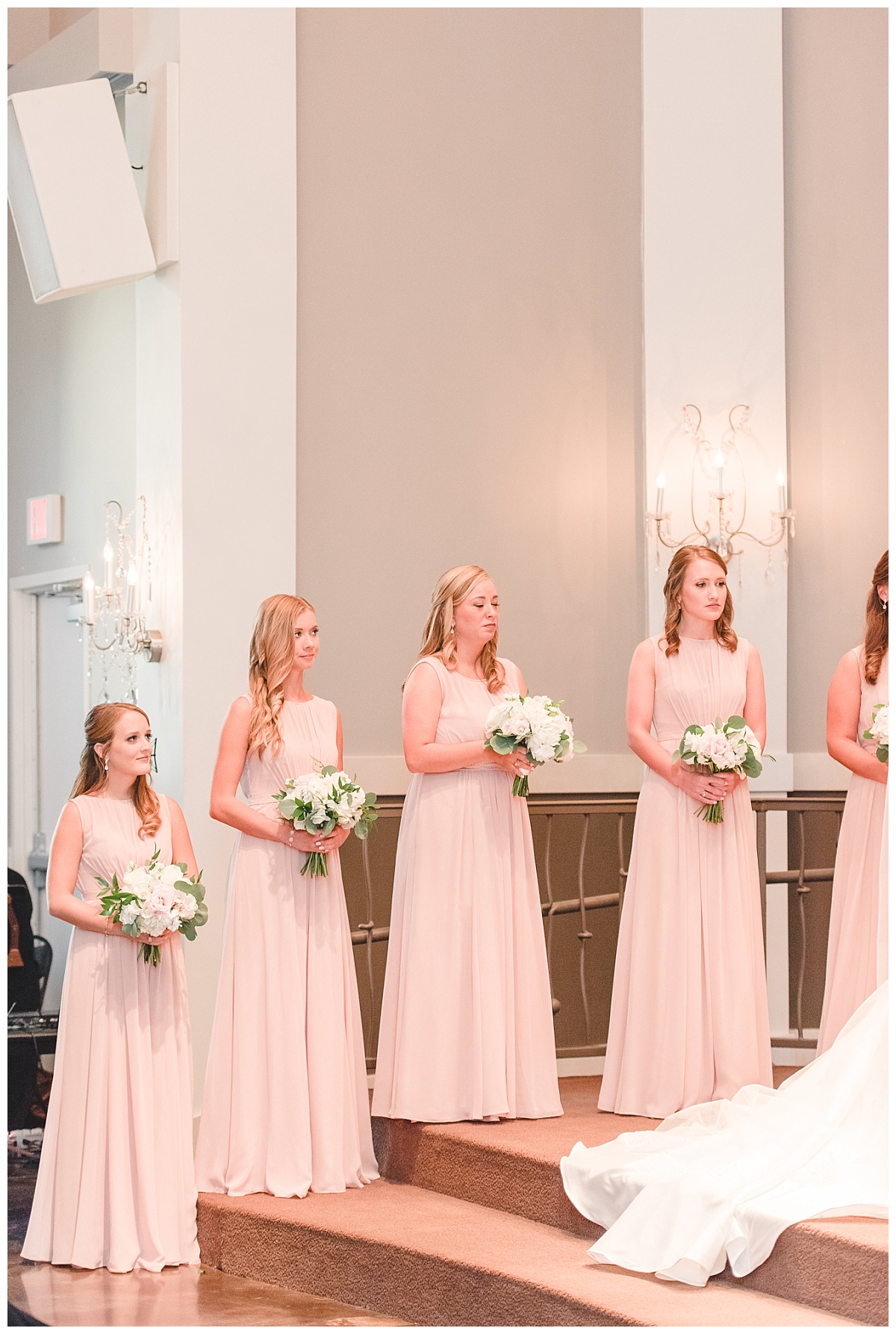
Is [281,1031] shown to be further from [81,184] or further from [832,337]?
[832,337]

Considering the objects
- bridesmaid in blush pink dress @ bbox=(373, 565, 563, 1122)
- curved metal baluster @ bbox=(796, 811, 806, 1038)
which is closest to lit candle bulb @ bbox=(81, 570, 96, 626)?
bridesmaid in blush pink dress @ bbox=(373, 565, 563, 1122)

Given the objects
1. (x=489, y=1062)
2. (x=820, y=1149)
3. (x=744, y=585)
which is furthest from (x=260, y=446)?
(x=820, y=1149)

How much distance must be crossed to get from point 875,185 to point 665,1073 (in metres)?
4.36

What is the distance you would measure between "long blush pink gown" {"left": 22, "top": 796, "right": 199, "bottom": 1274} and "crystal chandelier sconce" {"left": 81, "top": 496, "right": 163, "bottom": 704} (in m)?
2.16

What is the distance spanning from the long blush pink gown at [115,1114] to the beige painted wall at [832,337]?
3.57 metres

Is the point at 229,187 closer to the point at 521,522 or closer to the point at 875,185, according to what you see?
the point at 521,522

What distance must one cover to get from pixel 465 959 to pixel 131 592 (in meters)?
2.88

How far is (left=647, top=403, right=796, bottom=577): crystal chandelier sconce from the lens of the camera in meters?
7.65

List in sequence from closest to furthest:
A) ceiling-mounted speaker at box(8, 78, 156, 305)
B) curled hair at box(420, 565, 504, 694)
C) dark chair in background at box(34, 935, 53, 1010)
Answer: curled hair at box(420, 565, 504, 694) < ceiling-mounted speaker at box(8, 78, 156, 305) < dark chair in background at box(34, 935, 53, 1010)

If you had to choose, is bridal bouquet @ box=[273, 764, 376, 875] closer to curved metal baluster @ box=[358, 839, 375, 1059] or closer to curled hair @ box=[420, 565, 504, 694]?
curled hair @ box=[420, 565, 504, 694]

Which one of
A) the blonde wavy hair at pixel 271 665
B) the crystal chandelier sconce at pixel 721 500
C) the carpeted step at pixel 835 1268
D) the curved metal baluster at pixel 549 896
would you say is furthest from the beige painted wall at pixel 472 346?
the carpeted step at pixel 835 1268


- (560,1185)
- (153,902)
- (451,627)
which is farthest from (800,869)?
(153,902)

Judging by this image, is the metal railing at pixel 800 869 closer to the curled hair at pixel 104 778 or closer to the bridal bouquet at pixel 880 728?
the bridal bouquet at pixel 880 728

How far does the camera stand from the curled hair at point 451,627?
593cm
